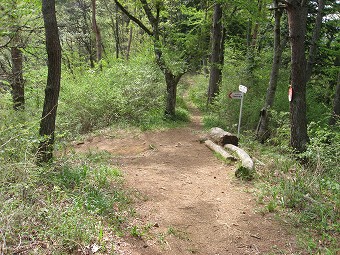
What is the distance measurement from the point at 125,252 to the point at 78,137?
7990 millimetres

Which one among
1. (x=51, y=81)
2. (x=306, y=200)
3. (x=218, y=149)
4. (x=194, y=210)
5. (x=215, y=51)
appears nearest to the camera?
(x=306, y=200)

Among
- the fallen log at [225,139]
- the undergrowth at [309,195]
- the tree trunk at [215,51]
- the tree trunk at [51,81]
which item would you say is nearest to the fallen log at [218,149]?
the fallen log at [225,139]

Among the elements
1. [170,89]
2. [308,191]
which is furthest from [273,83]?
[308,191]

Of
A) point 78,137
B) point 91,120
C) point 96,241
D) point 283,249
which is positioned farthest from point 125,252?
point 91,120

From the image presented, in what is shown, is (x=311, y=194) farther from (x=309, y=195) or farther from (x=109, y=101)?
(x=109, y=101)

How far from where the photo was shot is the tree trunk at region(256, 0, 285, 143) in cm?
921

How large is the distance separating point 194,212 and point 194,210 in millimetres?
72

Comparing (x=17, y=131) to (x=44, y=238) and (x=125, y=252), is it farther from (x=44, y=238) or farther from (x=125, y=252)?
(x=125, y=252)

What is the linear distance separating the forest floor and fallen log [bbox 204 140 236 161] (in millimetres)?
215

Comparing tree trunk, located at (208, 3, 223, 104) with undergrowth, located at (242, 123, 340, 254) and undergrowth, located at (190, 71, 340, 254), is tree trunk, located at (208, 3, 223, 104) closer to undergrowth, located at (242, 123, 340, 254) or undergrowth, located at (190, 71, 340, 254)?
undergrowth, located at (190, 71, 340, 254)

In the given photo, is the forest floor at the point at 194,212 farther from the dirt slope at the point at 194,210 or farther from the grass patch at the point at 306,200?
the grass patch at the point at 306,200

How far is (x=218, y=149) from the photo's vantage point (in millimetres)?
8469

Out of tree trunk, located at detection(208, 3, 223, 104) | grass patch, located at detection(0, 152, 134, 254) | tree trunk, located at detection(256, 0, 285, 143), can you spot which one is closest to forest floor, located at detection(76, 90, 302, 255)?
grass patch, located at detection(0, 152, 134, 254)

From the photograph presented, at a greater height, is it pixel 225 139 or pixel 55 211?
pixel 55 211
